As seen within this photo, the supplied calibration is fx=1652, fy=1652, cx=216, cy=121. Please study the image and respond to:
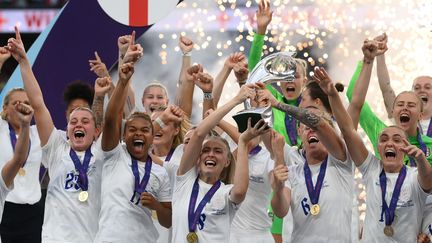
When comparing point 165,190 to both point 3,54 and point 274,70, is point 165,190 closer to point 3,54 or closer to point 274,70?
point 274,70

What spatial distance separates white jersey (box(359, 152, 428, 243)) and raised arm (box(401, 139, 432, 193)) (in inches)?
2.8

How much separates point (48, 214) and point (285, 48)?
405 cm

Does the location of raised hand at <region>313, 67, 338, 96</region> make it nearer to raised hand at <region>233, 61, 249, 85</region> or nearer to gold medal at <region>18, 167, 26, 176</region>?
raised hand at <region>233, 61, 249, 85</region>

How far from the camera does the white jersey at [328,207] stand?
10.3 meters

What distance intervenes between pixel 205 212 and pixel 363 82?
1.41m

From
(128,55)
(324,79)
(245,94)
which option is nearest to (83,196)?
(128,55)

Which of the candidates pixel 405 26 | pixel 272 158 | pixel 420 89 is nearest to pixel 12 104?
pixel 272 158

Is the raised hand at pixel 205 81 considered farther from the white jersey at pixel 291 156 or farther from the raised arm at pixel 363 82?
the raised arm at pixel 363 82

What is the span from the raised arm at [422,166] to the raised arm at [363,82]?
18.9 inches

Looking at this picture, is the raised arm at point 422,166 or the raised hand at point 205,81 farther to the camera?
the raised hand at point 205,81

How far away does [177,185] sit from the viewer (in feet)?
32.9

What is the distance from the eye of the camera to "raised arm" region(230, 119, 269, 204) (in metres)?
9.70

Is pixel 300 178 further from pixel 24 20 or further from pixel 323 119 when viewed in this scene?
pixel 24 20

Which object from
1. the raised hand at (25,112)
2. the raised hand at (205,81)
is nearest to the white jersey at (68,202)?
the raised hand at (25,112)
